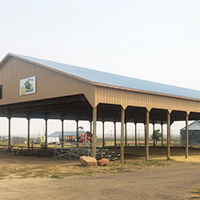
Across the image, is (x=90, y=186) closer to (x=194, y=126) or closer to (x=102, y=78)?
(x=102, y=78)

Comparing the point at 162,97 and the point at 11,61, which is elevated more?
the point at 11,61

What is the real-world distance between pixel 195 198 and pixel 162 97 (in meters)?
15.1

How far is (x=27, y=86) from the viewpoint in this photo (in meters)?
25.8

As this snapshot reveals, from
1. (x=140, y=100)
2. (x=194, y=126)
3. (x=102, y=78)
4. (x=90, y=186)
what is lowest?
(x=90, y=186)

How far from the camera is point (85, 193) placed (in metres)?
10.6

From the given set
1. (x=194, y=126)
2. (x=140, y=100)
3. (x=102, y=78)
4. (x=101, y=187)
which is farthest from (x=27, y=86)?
(x=194, y=126)

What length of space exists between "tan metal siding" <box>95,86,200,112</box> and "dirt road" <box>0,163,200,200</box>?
6.85m

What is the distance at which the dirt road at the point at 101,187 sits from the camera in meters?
10.1

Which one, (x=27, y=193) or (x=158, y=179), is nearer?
(x=27, y=193)

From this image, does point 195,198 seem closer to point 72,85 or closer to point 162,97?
point 72,85

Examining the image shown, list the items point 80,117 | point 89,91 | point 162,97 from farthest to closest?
point 80,117 < point 162,97 < point 89,91

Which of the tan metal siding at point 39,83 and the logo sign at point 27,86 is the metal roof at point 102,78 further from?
the logo sign at point 27,86

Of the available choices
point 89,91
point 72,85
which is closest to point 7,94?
point 72,85

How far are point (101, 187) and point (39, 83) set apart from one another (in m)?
14.5
